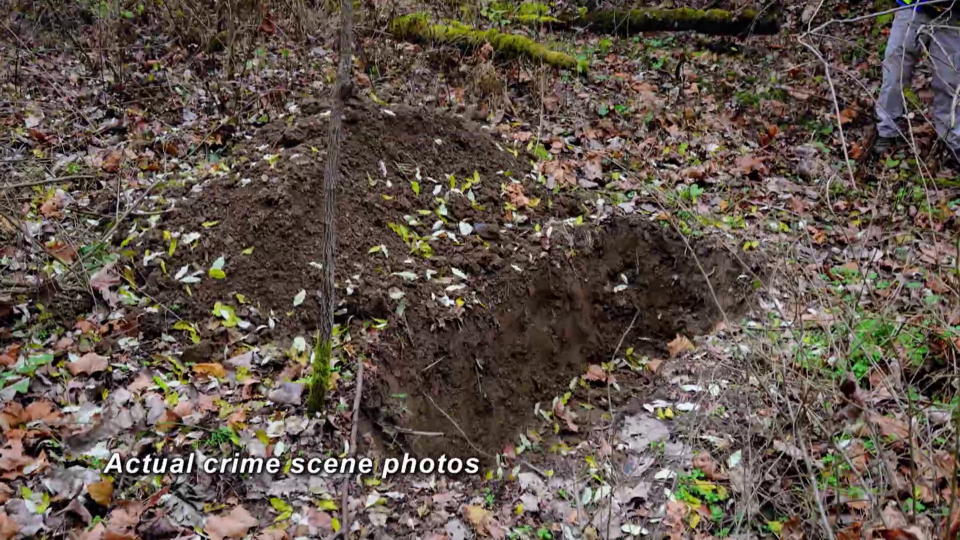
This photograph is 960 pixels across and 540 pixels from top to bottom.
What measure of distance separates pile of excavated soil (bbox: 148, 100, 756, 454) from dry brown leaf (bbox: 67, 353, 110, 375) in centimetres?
48

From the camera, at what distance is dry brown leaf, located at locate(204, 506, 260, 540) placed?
8.48 ft

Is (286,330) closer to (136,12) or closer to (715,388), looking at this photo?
(715,388)

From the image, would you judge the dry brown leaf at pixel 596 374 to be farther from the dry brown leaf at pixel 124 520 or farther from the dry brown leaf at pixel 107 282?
the dry brown leaf at pixel 107 282

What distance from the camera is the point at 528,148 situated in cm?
543

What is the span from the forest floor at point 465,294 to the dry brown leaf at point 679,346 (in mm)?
19

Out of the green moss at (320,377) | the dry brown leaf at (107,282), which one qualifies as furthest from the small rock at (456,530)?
the dry brown leaf at (107,282)

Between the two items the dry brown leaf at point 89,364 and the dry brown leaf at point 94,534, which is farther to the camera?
the dry brown leaf at point 89,364

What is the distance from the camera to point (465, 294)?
13.3 feet

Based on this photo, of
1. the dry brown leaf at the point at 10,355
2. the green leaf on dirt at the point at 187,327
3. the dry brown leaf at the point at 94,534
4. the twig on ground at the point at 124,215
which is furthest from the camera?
the twig on ground at the point at 124,215

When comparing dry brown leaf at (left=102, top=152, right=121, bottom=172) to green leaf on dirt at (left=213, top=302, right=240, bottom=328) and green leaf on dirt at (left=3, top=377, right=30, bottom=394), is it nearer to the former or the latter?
green leaf on dirt at (left=213, top=302, right=240, bottom=328)

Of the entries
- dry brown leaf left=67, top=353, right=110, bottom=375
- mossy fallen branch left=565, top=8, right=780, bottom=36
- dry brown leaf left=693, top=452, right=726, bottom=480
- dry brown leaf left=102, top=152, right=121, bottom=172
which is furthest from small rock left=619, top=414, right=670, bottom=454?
mossy fallen branch left=565, top=8, right=780, bottom=36

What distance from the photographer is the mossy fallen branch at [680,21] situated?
741 cm

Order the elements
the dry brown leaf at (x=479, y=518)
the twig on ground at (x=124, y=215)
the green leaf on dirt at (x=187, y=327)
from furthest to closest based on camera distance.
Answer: the twig on ground at (x=124, y=215)
the green leaf on dirt at (x=187, y=327)
the dry brown leaf at (x=479, y=518)

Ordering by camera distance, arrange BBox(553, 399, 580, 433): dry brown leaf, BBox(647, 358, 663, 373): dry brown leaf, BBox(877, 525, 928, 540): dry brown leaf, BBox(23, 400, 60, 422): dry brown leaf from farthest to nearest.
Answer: BBox(647, 358, 663, 373): dry brown leaf < BBox(553, 399, 580, 433): dry brown leaf < BBox(23, 400, 60, 422): dry brown leaf < BBox(877, 525, 928, 540): dry brown leaf
